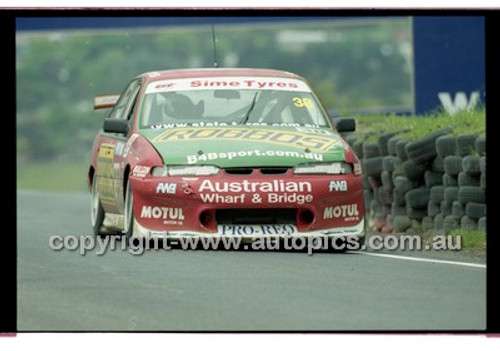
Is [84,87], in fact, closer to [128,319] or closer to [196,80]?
[196,80]

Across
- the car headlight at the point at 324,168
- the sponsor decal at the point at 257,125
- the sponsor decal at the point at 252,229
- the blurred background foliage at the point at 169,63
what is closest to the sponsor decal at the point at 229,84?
the sponsor decal at the point at 257,125

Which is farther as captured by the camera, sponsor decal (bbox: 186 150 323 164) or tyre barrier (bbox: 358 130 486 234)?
tyre barrier (bbox: 358 130 486 234)

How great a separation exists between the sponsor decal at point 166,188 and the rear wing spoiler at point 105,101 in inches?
118

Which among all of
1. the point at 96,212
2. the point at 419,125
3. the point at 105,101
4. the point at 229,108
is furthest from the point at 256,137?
the point at 419,125

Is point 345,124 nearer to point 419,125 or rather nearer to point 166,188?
point 166,188

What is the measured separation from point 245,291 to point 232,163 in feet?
6.34

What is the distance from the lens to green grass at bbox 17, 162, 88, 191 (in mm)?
41969

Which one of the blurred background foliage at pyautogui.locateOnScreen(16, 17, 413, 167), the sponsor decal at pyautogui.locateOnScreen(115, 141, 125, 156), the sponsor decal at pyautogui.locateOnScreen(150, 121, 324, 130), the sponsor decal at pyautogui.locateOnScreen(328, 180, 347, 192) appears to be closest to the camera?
the sponsor decal at pyautogui.locateOnScreen(328, 180, 347, 192)

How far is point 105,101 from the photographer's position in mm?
15445

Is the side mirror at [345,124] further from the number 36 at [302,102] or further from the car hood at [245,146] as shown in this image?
the car hood at [245,146]

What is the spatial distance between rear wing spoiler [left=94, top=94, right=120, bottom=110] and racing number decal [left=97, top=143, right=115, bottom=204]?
943mm

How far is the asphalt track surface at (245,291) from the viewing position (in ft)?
30.0

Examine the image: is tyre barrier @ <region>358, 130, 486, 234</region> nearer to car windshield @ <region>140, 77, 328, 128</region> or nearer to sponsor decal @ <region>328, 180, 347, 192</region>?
car windshield @ <region>140, 77, 328, 128</region>

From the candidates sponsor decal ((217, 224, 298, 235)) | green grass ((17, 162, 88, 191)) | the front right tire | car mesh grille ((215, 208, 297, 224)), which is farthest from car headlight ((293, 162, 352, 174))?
green grass ((17, 162, 88, 191))
